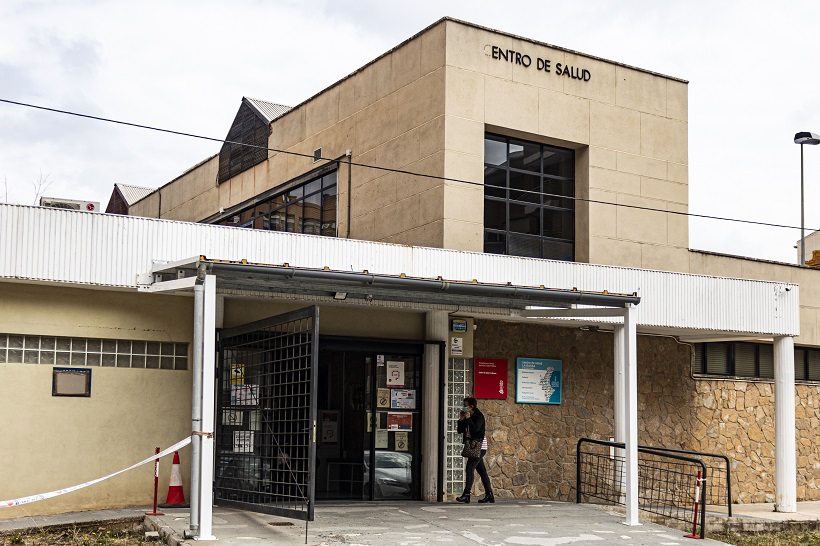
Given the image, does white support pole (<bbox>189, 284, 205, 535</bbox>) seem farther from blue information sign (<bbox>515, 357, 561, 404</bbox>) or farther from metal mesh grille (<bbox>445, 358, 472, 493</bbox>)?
blue information sign (<bbox>515, 357, 561, 404</bbox>)

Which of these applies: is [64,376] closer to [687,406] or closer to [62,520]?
[62,520]

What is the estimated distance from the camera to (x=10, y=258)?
1278 centimetres

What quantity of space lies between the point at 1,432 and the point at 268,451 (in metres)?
3.53

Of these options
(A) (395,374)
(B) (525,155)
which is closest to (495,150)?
(B) (525,155)

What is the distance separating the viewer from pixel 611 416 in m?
18.7

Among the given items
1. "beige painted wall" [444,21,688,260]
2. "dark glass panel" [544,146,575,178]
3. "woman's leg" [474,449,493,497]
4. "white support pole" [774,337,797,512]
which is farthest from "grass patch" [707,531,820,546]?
"dark glass panel" [544,146,575,178]

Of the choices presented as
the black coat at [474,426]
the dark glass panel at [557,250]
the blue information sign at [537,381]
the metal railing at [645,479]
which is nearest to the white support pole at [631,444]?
the metal railing at [645,479]

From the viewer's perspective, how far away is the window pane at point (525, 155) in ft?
62.1

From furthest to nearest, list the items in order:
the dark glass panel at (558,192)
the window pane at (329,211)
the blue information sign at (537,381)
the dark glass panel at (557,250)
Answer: the window pane at (329,211), the dark glass panel at (558,192), the dark glass panel at (557,250), the blue information sign at (537,381)

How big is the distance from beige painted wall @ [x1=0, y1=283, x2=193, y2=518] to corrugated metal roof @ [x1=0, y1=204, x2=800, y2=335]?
33.4 inches

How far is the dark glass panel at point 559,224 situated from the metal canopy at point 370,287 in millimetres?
4549

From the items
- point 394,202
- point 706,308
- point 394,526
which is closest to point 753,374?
point 706,308

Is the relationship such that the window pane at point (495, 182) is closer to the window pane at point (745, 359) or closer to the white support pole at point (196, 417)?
the window pane at point (745, 359)

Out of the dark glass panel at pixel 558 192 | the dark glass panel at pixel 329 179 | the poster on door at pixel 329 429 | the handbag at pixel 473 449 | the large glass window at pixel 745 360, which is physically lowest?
the handbag at pixel 473 449
